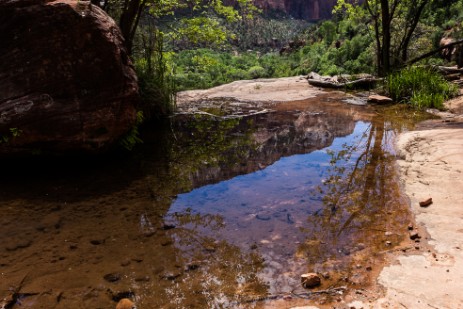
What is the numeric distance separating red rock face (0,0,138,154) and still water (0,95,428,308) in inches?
20.5

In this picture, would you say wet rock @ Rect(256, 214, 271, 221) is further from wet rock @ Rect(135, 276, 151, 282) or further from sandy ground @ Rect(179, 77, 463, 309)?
wet rock @ Rect(135, 276, 151, 282)

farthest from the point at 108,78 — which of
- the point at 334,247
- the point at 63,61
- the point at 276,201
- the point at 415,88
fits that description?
the point at 415,88

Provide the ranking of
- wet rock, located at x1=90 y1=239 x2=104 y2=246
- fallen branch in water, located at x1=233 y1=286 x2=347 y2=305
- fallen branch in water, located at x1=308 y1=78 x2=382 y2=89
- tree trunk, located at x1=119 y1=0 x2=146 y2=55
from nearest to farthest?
1. fallen branch in water, located at x1=233 y1=286 x2=347 y2=305
2. wet rock, located at x1=90 y1=239 x2=104 y2=246
3. tree trunk, located at x1=119 y1=0 x2=146 y2=55
4. fallen branch in water, located at x1=308 y1=78 x2=382 y2=89

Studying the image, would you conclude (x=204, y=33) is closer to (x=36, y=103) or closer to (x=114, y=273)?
(x=36, y=103)

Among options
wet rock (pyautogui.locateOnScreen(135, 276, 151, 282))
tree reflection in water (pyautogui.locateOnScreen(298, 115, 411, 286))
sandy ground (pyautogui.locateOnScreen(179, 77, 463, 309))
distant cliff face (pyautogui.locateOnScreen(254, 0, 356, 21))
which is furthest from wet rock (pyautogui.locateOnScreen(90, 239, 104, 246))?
distant cliff face (pyautogui.locateOnScreen(254, 0, 356, 21))

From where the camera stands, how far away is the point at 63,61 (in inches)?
217

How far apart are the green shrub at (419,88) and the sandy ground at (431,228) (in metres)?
2.33

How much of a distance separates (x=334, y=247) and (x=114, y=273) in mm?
1905

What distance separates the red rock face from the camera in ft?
17.5

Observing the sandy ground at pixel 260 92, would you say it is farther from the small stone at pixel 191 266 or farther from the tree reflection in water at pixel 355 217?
the small stone at pixel 191 266

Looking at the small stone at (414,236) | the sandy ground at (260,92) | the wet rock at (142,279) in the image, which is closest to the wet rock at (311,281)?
the small stone at (414,236)

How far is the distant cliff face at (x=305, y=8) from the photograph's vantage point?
88.9 metres

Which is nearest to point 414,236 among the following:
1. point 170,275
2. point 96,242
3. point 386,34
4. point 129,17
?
point 170,275

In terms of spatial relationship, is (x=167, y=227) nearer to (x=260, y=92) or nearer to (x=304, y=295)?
(x=304, y=295)
